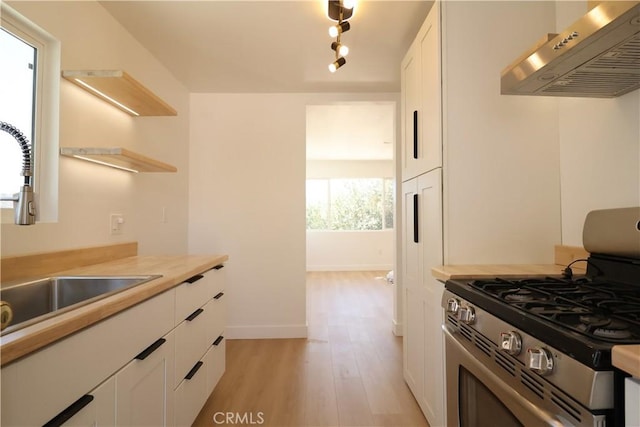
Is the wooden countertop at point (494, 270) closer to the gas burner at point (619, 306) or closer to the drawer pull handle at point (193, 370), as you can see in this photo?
the gas burner at point (619, 306)

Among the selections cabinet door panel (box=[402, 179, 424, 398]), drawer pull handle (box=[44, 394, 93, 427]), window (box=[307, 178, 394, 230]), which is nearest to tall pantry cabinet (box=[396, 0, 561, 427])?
cabinet door panel (box=[402, 179, 424, 398])

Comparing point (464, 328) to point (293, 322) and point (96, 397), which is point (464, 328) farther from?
point (293, 322)

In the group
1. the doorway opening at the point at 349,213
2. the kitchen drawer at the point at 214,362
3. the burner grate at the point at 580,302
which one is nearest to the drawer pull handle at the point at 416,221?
the burner grate at the point at 580,302

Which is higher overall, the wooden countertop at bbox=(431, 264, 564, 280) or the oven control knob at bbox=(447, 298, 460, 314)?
the wooden countertop at bbox=(431, 264, 564, 280)

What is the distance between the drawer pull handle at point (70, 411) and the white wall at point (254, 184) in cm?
236

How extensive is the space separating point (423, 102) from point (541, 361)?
1.49 m

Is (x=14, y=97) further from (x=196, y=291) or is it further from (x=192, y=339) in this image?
(x=192, y=339)

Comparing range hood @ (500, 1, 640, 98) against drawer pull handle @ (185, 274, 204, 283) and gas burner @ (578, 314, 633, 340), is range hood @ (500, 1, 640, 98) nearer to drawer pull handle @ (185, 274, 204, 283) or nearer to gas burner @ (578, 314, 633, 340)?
gas burner @ (578, 314, 633, 340)

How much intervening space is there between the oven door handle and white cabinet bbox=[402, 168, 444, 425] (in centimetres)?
40

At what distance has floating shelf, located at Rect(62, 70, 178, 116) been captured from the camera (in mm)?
1566

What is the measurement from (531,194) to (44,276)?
2.26 meters

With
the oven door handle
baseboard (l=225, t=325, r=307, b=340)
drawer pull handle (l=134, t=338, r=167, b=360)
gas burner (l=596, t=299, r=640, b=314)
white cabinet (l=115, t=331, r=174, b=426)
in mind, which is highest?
gas burner (l=596, t=299, r=640, b=314)

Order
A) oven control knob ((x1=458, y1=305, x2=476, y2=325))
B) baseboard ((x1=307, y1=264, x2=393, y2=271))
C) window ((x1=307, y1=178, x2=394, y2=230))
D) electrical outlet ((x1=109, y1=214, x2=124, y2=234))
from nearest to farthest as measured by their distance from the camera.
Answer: oven control knob ((x1=458, y1=305, x2=476, y2=325))
electrical outlet ((x1=109, y1=214, x2=124, y2=234))
baseboard ((x1=307, y1=264, x2=393, y2=271))
window ((x1=307, y1=178, x2=394, y2=230))

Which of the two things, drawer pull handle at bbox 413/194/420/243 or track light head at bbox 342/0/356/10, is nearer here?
track light head at bbox 342/0/356/10
